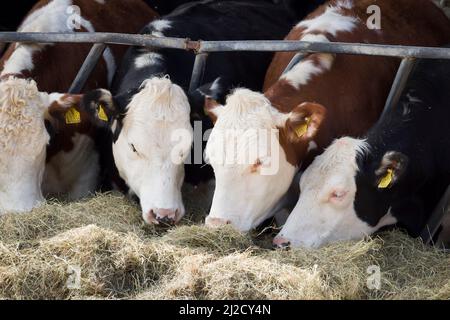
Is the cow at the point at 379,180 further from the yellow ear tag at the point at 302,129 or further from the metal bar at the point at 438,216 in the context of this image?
the yellow ear tag at the point at 302,129

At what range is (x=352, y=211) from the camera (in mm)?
6246

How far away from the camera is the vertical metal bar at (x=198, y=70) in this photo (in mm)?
7141

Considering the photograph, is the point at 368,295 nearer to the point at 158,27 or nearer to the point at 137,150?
the point at 137,150

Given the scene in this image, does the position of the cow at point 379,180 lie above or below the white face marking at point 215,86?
below

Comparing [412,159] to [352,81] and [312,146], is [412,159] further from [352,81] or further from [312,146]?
[352,81]

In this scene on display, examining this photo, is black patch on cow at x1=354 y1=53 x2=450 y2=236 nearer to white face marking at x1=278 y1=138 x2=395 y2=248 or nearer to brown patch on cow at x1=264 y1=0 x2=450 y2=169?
white face marking at x1=278 y1=138 x2=395 y2=248

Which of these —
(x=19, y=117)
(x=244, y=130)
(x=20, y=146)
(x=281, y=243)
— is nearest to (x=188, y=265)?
(x=281, y=243)

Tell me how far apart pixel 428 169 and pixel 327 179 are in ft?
2.60

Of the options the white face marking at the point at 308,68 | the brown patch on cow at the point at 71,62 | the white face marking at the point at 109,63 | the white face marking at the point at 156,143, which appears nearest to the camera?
the white face marking at the point at 156,143

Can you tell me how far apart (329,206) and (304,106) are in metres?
0.66

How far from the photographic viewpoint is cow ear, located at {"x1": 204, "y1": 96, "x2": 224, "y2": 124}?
660cm

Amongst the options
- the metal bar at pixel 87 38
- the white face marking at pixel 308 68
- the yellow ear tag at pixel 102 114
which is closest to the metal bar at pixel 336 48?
the white face marking at pixel 308 68

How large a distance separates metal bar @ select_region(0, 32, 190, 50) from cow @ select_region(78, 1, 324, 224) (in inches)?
8.7
